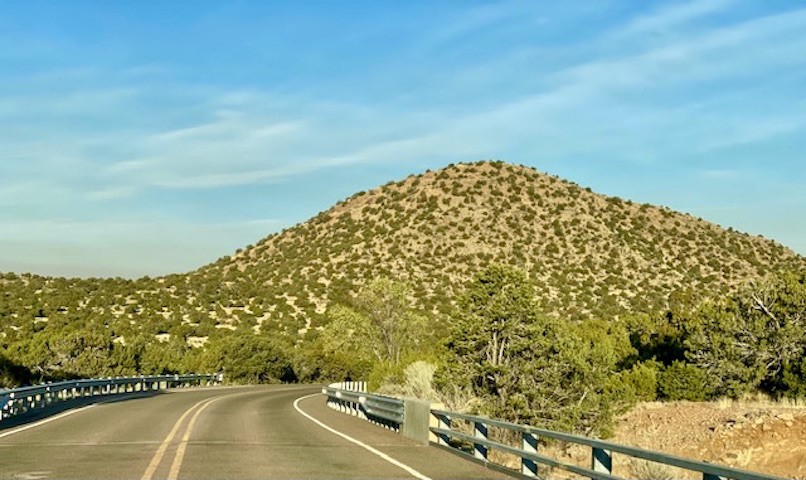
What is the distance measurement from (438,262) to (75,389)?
61262mm

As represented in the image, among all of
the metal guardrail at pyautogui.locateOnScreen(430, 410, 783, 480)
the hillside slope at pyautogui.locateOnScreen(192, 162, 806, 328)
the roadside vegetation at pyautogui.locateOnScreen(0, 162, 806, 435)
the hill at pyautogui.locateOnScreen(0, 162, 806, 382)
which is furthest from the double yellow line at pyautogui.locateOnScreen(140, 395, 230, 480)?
the hillside slope at pyautogui.locateOnScreen(192, 162, 806, 328)

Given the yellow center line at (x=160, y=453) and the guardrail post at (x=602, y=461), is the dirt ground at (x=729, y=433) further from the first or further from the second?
the yellow center line at (x=160, y=453)

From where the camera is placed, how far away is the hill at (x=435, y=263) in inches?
3487

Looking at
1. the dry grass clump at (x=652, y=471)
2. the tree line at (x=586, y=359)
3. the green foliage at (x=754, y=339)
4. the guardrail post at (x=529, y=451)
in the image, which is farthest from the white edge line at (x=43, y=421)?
the green foliage at (x=754, y=339)

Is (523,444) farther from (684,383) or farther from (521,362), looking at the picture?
(684,383)

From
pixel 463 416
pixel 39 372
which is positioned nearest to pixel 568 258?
pixel 39 372

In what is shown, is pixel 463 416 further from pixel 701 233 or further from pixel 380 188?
pixel 380 188

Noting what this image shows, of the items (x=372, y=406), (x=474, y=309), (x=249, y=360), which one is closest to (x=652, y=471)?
(x=372, y=406)

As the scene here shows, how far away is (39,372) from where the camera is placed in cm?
5112

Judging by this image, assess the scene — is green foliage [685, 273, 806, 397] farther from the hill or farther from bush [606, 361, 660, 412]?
the hill

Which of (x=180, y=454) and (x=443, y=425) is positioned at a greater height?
(x=443, y=425)

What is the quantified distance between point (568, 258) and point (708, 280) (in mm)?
13657

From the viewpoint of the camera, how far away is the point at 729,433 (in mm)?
28062

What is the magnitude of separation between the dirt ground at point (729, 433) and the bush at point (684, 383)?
1.62 m
